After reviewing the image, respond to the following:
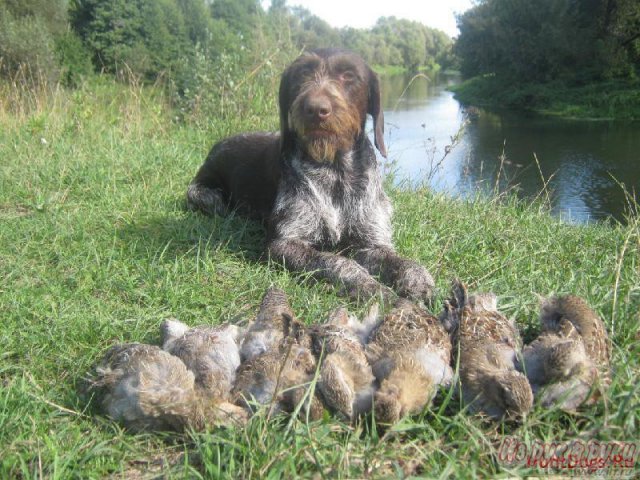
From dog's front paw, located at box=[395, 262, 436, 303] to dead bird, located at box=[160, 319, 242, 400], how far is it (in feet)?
4.01

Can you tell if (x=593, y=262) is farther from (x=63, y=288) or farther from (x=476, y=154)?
(x=476, y=154)

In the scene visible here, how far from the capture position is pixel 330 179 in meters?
4.09

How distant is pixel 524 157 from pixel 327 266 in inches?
568

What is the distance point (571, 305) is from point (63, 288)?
8.73 feet

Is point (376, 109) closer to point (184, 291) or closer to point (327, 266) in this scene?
point (327, 266)

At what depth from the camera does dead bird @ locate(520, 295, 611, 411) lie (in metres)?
1.85

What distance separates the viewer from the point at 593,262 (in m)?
3.68

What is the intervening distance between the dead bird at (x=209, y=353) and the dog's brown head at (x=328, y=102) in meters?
1.76

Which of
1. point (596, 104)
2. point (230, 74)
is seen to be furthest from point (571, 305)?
point (596, 104)

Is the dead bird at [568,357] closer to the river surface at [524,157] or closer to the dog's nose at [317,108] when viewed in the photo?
the dog's nose at [317,108]

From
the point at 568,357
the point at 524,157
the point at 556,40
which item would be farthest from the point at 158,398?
the point at 556,40

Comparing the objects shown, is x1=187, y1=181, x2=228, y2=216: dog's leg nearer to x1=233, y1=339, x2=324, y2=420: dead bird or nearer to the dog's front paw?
the dog's front paw

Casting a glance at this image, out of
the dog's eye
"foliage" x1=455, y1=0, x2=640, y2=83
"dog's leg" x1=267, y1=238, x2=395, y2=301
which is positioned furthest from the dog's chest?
"foliage" x1=455, y1=0, x2=640, y2=83

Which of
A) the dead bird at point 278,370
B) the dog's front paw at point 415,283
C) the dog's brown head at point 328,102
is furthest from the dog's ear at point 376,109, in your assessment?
the dead bird at point 278,370
